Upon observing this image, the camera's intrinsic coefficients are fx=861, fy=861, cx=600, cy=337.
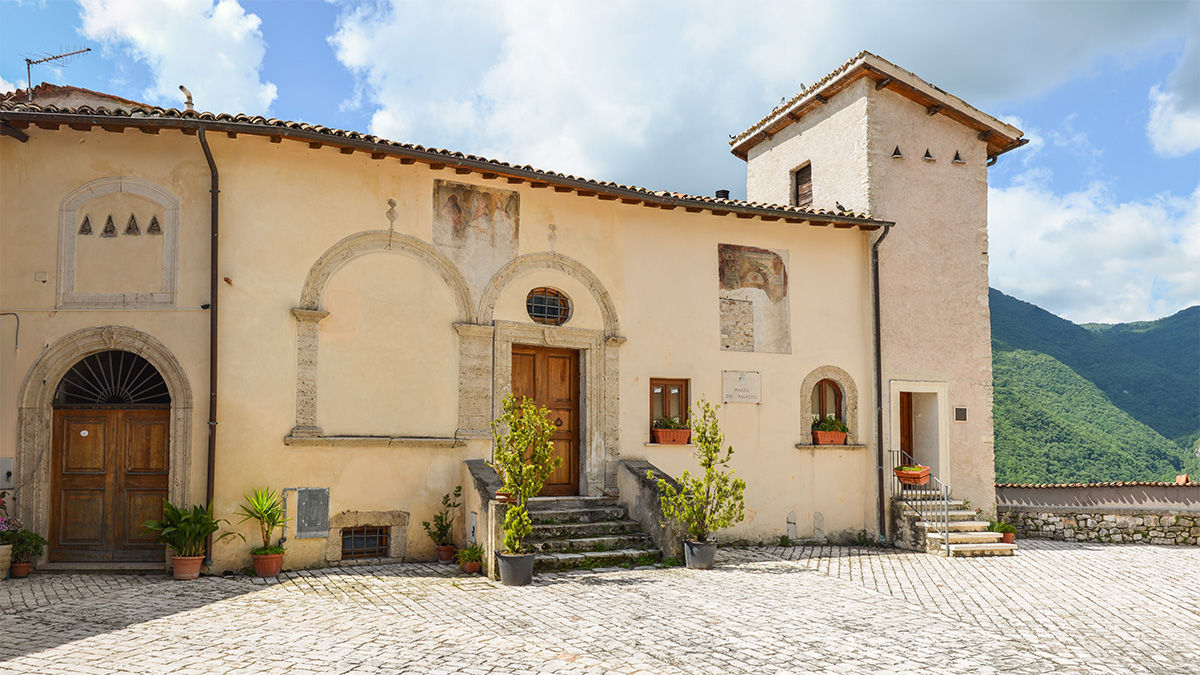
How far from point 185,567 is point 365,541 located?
1993mm

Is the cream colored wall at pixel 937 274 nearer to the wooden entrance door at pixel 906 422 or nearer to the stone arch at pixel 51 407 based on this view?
the wooden entrance door at pixel 906 422

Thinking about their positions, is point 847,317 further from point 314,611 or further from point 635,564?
point 314,611

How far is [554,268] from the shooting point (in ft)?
39.1

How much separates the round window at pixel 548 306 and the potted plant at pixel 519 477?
1826mm

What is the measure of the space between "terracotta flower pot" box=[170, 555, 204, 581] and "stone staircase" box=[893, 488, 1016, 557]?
948 cm

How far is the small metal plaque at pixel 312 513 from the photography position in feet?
32.4

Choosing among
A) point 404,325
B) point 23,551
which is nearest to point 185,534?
point 23,551

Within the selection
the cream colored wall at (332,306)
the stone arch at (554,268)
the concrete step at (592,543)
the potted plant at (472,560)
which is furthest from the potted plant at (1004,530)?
the potted plant at (472,560)

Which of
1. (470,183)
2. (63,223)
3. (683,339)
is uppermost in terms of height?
(470,183)

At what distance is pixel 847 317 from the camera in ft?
45.5

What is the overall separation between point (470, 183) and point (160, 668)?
23.2 feet

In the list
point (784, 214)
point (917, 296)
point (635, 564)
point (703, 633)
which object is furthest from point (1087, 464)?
point (703, 633)

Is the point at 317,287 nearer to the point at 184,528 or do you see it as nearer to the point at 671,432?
the point at 184,528

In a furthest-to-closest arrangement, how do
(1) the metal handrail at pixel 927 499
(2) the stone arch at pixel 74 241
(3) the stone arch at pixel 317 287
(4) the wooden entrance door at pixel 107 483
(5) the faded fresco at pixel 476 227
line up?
(1) the metal handrail at pixel 927 499 → (5) the faded fresco at pixel 476 227 → (3) the stone arch at pixel 317 287 → (2) the stone arch at pixel 74 241 → (4) the wooden entrance door at pixel 107 483
